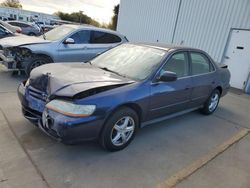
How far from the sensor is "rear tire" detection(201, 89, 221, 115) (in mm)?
5062

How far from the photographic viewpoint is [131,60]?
3775 millimetres

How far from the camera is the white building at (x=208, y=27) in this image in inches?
348

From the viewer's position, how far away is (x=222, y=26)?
941 centimetres

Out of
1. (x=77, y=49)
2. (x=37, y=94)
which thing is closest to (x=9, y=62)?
(x=77, y=49)

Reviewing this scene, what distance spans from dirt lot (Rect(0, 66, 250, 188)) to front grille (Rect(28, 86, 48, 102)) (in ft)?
2.11

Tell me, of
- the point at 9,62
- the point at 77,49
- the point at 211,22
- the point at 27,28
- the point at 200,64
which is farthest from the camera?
the point at 27,28

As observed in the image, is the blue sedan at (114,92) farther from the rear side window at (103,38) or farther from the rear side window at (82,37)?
the rear side window at (103,38)

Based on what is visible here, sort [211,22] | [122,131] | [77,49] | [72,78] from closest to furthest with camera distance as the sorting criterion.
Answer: [72,78] < [122,131] < [77,49] < [211,22]

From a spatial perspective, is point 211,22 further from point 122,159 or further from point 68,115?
point 68,115

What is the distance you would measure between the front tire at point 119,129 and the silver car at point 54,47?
3.95 metres

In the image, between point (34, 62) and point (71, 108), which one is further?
point (34, 62)

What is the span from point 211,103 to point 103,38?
13.8ft

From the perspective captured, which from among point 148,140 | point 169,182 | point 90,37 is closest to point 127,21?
point 90,37

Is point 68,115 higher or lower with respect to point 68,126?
higher
